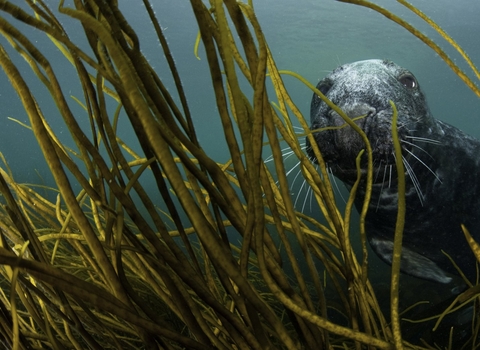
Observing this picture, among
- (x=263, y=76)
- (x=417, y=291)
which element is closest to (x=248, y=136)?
(x=263, y=76)

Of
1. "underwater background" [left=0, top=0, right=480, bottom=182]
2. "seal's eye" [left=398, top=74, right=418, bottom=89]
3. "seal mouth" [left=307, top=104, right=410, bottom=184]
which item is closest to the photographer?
"seal mouth" [left=307, top=104, right=410, bottom=184]

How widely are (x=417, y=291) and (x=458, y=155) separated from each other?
2166mm

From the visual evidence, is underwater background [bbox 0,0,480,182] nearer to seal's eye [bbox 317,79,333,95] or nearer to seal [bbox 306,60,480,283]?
seal [bbox 306,60,480,283]

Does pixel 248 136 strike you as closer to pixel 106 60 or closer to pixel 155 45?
pixel 106 60

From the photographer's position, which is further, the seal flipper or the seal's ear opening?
the seal flipper

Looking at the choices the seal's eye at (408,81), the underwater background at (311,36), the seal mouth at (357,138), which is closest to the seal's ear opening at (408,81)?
the seal's eye at (408,81)

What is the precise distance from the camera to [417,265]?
149 inches

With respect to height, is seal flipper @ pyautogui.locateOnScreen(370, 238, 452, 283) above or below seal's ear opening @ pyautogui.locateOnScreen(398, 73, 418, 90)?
below

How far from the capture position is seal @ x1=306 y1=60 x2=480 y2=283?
263 centimetres

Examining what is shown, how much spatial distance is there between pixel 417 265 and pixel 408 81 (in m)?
1.80

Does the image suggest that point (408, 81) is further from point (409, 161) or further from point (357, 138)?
point (357, 138)

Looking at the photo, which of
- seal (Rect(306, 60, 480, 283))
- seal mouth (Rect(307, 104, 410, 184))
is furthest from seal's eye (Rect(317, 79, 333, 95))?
seal mouth (Rect(307, 104, 410, 184))

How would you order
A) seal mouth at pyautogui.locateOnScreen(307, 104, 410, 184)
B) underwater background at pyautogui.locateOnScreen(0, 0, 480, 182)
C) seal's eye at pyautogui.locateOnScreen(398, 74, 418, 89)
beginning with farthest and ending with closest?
1. underwater background at pyautogui.locateOnScreen(0, 0, 480, 182)
2. seal's eye at pyautogui.locateOnScreen(398, 74, 418, 89)
3. seal mouth at pyautogui.locateOnScreen(307, 104, 410, 184)

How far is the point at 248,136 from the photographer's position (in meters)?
0.81
